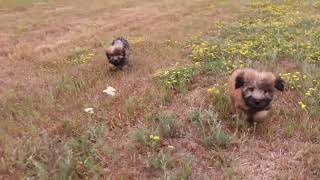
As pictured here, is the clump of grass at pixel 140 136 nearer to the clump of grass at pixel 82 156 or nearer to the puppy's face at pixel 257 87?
the clump of grass at pixel 82 156

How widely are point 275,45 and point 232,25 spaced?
12.2 feet

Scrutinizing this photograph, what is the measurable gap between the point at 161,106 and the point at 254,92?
6.98 ft

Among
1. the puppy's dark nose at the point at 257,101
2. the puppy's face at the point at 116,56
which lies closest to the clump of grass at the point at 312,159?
the puppy's dark nose at the point at 257,101

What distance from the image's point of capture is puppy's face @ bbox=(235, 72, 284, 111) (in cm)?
642

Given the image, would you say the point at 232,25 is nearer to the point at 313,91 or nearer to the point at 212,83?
the point at 212,83

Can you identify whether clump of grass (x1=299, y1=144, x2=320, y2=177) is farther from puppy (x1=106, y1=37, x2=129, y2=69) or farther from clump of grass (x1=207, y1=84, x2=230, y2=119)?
puppy (x1=106, y1=37, x2=129, y2=69)

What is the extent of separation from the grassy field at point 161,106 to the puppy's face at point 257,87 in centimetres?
58

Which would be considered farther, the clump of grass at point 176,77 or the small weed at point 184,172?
the clump of grass at point 176,77

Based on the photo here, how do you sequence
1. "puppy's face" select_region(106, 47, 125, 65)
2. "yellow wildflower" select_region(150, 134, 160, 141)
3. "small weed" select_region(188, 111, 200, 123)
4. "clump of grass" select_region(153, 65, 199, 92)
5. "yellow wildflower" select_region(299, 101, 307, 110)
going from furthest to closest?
1. "puppy's face" select_region(106, 47, 125, 65)
2. "clump of grass" select_region(153, 65, 199, 92)
3. "small weed" select_region(188, 111, 200, 123)
4. "yellow wildflower" select_region(299, 101, 307, 110)
5. "yellow wildflower" select_region(150, 134, 160, 141)

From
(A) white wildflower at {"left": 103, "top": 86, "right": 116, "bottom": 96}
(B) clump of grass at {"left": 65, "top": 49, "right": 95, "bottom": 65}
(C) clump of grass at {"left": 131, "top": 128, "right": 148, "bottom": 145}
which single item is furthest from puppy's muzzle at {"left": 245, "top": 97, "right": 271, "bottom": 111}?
(B) clump of grass at {"left": 65, "top": 49, "right": 95, "bottom": 65}

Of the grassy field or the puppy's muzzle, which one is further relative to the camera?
the puppy's muzzle

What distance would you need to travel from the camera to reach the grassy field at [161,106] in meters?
6.13

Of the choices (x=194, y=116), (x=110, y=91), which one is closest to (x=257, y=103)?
(x=194, y=116)

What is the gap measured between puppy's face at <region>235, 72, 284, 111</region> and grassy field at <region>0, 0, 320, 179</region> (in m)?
0.58
